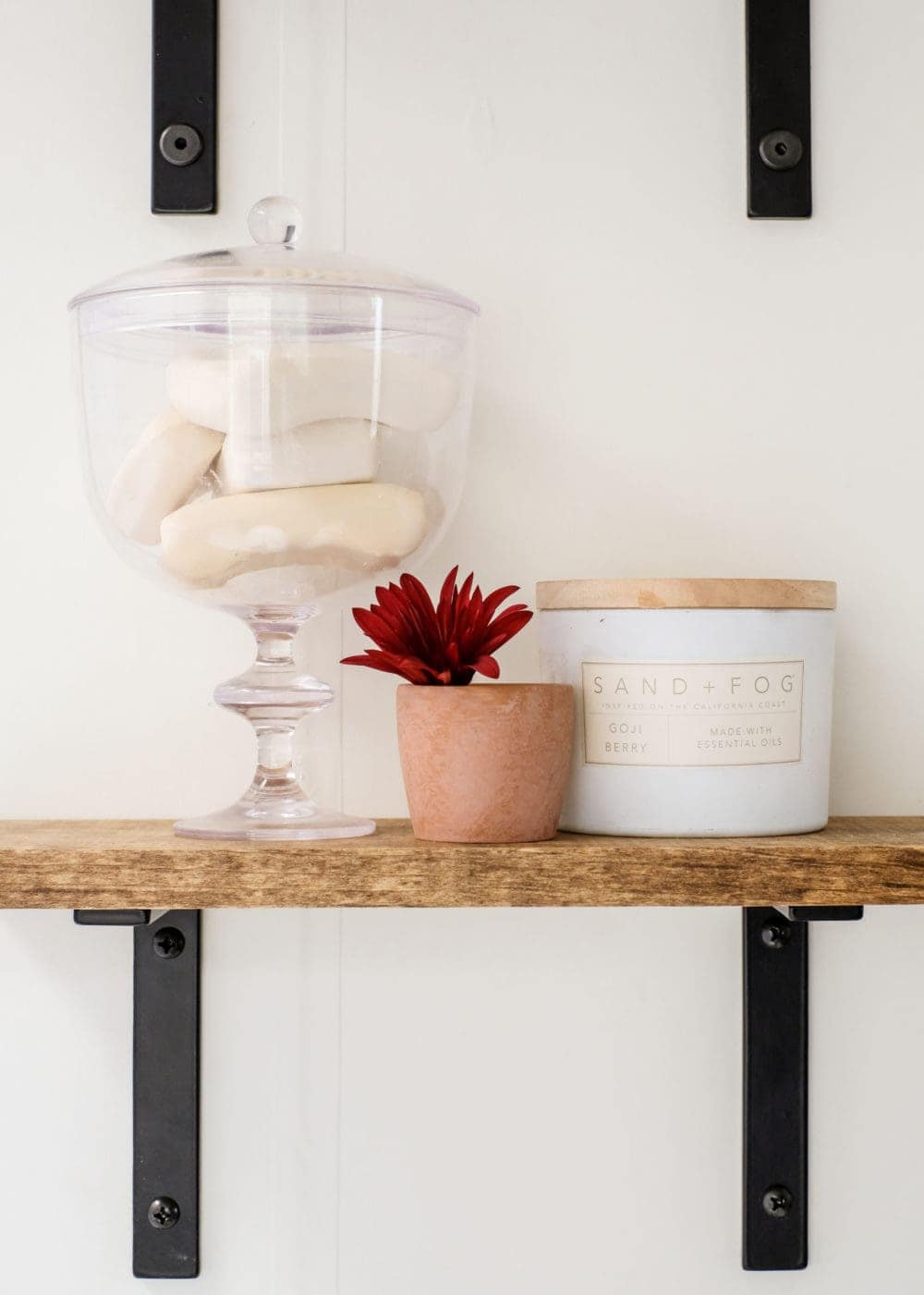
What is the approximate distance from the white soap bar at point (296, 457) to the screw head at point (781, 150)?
23cm

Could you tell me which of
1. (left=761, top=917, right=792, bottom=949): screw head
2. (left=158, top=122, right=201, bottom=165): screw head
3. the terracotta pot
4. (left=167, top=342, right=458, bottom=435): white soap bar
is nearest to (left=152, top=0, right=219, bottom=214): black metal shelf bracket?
(left=158, top=122, right=201, bottom=165): screw head

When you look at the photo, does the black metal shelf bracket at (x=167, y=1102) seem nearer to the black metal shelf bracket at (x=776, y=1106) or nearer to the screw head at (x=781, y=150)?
the black metal shelf bracket at (x=776, y=1106)

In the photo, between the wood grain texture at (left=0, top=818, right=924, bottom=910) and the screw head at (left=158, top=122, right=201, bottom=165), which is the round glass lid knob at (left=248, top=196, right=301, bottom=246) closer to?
the screw head at (left=158, top=122, right=201, bottom=165)

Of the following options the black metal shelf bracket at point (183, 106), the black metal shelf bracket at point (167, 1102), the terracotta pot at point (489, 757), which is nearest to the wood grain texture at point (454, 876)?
the terracotta pot at point (489, 757)

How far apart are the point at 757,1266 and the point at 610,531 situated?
11.8 inches

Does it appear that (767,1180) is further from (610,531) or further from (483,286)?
(483,286)

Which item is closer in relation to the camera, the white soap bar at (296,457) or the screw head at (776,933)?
the white soap bar at (296,457)

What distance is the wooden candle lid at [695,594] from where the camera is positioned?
438mm

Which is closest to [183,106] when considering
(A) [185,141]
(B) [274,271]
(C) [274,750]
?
(A) [185,141]

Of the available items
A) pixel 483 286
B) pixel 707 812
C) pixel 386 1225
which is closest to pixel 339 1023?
pixel 386 1225

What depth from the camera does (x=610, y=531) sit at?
21.1 inches

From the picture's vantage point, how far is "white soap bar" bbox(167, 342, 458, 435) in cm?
42

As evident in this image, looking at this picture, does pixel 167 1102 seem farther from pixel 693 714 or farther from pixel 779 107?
pixel 779 107

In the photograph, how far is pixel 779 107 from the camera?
1.75 ft
